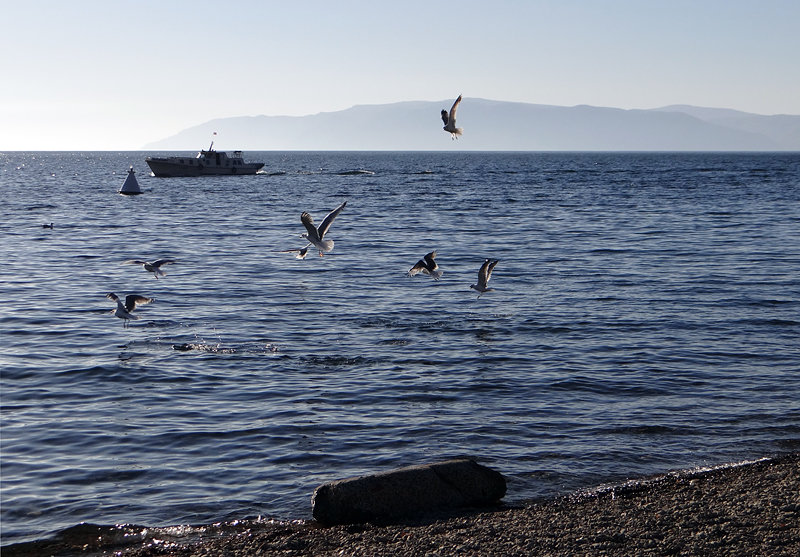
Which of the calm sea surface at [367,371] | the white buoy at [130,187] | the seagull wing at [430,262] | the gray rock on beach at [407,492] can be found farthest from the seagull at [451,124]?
the white buoy at [130,187]

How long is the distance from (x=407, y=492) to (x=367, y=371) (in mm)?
6519

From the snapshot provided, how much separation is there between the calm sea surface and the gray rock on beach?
0.55 metres

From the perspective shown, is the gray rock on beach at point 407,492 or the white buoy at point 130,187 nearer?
the gray rock on beach at point 407,492

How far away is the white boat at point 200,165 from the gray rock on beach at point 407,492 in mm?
96085

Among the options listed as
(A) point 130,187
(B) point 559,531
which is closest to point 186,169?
(A) point 130,187

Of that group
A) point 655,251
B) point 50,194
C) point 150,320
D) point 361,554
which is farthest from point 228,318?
point 50,194

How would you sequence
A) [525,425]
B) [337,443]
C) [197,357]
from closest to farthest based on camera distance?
[337,443] < [525,425] < [197,357]

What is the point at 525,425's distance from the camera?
42.5ft

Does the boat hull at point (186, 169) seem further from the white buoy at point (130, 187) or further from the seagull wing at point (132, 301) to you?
the seagull wing at point (132, 301)

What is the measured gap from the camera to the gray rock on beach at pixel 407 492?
931 cm

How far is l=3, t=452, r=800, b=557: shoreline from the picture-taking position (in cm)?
814

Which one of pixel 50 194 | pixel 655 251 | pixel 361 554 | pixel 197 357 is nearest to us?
pixel 361 554

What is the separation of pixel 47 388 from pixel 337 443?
5.53 metres

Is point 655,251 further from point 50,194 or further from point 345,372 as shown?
point 50,194
